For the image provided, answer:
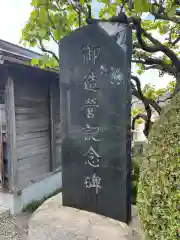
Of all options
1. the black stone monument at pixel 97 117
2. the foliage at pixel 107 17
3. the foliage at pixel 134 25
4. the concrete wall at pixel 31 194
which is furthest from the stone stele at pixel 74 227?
the foliage at pixel 107 17

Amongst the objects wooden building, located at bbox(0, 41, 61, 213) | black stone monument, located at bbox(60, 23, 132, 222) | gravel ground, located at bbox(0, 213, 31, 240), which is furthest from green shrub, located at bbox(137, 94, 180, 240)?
wooden building, located at bbox(0, 41, 61, 213)

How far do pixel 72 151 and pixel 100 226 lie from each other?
1.18 metres

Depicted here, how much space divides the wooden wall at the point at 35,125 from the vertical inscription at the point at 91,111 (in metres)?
1.77

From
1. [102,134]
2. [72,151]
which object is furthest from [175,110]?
[72,151]

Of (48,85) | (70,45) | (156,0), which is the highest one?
(156,0)

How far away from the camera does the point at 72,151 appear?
Result: 3291mm

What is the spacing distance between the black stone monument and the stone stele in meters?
0.12

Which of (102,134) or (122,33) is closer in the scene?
(122,33)

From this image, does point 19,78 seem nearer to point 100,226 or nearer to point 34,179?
point 34,179

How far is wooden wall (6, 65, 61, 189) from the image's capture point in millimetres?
4281

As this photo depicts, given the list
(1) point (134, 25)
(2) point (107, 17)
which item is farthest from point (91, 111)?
(2) point (107, 17)

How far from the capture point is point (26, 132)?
4453 millimetres

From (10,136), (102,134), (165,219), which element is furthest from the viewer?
(10,136)

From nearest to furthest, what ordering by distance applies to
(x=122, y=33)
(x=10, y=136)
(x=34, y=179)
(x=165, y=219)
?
(x=165, y=219), (x=122, y=33), (x=10, y=136), (x=34, y=179)
